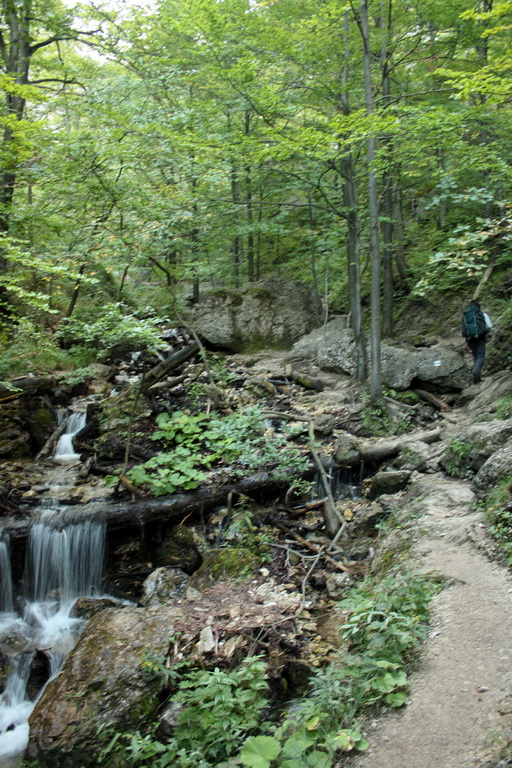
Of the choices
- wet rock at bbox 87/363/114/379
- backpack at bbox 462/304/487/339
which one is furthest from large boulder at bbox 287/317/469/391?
wet rock at bbox 87/363/114/379

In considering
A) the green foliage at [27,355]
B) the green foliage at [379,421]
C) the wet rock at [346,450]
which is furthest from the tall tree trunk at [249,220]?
the wet rock at [346,450]

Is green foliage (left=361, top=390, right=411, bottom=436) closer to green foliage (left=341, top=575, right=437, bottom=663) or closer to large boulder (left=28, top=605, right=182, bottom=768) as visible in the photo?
green foliage (left=341, top=575, right=437, bottom=663)

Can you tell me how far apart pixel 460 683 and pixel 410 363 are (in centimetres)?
846

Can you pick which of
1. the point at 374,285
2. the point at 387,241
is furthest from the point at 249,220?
the point at 374,285

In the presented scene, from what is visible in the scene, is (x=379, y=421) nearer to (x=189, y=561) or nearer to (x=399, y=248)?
(x=189, y=561)

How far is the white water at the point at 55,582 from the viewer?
5.96m

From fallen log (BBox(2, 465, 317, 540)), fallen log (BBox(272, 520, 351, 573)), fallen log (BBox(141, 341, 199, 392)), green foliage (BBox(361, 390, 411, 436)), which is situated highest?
fallen log (BBox(141, 341, 199, 392))

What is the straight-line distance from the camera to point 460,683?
9.14ft

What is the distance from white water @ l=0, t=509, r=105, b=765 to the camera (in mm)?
5965

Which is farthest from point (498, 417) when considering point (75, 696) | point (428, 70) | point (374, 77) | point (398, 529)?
point (374, 77)

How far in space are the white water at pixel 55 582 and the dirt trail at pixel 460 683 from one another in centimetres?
463

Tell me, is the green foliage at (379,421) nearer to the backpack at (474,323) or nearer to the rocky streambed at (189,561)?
the rocky streambed at (189,561)

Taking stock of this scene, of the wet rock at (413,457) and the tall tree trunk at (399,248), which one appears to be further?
the tall tree trunk at (399,248)

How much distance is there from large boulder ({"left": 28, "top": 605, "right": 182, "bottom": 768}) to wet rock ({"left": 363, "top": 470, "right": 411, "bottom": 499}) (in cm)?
392
